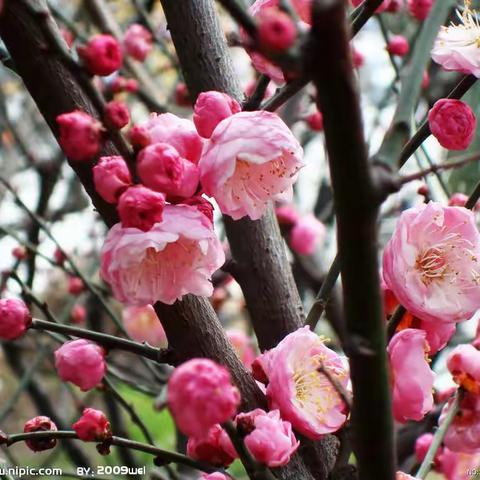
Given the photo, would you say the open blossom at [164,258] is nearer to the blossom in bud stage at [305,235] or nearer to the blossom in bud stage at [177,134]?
the blossom in bud stage at [177,134]

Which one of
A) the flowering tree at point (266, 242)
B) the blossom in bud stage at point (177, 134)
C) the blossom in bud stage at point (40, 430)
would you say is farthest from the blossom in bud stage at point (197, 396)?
the blossom in bud stage at point (40, 430)

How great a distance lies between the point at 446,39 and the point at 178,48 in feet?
1.20

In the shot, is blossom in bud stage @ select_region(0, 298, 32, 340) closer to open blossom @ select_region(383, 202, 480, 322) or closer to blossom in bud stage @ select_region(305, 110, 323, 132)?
open blossom @ select_region(383, 202, 480, 322)

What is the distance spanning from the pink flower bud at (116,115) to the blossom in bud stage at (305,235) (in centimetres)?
150

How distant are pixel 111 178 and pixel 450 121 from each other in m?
0.36

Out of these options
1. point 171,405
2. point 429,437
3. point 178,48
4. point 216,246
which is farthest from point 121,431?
point 171,405

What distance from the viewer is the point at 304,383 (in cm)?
79

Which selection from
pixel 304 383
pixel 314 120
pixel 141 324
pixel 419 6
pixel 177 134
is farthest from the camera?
pixel 141 324

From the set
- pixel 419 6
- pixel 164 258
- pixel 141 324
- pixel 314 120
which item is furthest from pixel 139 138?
pixel 141 324

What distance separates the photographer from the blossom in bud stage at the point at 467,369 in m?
0.73

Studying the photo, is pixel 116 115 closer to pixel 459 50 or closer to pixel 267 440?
pixel 267 440

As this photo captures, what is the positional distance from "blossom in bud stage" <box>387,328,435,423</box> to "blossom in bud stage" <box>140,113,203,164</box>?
0.92 feet

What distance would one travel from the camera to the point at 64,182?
9.37 feet

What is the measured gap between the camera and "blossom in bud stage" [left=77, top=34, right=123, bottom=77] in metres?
0.56
